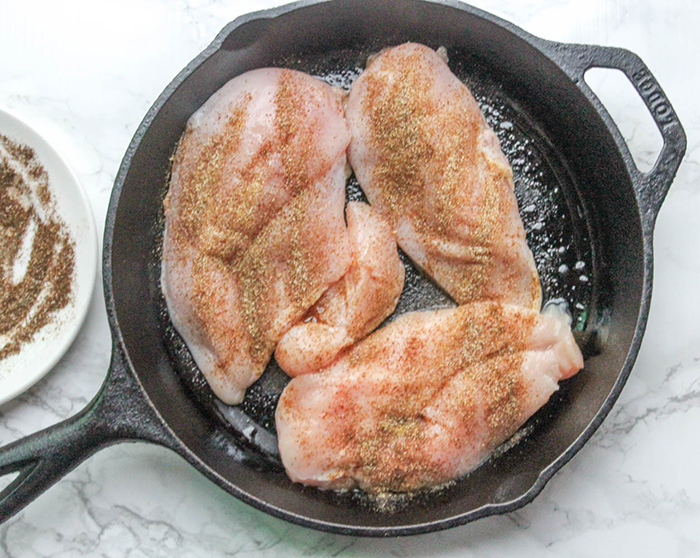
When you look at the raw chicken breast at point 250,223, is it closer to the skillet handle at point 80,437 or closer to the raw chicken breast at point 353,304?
the raw chicken breast at point 353,304

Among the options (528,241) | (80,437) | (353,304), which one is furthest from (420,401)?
(80,437)

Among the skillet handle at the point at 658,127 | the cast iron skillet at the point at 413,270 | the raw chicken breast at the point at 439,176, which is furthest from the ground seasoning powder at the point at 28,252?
the skillet handle at the point at 658,127

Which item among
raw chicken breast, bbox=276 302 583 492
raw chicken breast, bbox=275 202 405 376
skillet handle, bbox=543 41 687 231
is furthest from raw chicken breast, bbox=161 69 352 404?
skillet handle, bbox=543 41 687 231

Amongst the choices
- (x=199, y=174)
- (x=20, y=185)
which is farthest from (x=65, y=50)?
(x=199, y=174)

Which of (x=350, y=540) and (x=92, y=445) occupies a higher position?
(x=92, y=445)

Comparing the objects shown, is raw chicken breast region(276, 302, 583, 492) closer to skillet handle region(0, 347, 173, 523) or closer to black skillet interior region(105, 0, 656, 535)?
black skillet interior region(105, 0, 656, 535)

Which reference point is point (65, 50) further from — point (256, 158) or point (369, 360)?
point (369, 360)
